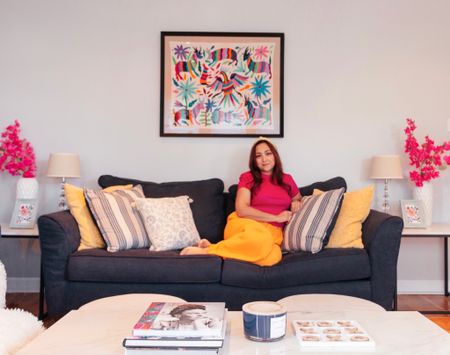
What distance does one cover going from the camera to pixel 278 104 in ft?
12.0

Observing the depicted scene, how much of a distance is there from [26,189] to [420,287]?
316cm

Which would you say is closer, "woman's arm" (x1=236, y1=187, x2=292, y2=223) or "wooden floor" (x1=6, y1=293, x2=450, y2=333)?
"woman's arm" (x1=236, y1=187, x2=292, y2=223)

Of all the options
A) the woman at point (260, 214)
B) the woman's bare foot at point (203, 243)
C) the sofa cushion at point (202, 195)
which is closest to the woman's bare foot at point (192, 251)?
the woman at point (260, 214)

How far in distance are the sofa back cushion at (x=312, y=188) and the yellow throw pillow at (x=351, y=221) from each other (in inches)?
12.7

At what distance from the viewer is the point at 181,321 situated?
134cm

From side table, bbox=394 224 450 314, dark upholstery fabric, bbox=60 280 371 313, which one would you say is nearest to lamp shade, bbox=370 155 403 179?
side table, bbox=394 224 450 314

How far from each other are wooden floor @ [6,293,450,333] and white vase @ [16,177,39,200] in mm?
A: 763

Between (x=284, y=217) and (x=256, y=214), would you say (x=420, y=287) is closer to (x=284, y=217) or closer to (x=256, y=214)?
(x=284, y=217)

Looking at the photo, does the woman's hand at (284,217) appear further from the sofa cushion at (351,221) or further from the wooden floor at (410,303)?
the wooden floor at (410,303)

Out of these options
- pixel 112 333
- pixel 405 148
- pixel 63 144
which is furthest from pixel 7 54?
pixel 405 148

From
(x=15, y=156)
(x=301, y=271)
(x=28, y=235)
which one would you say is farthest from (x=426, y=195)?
(x=15, y=156)

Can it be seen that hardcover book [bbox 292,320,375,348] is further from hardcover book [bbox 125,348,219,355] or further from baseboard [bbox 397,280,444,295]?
baseboard [bbox 397,280,444,295]

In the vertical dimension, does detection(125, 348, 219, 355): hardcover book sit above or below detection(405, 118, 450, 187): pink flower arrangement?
below

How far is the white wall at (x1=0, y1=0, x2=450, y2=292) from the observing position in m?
3.66
